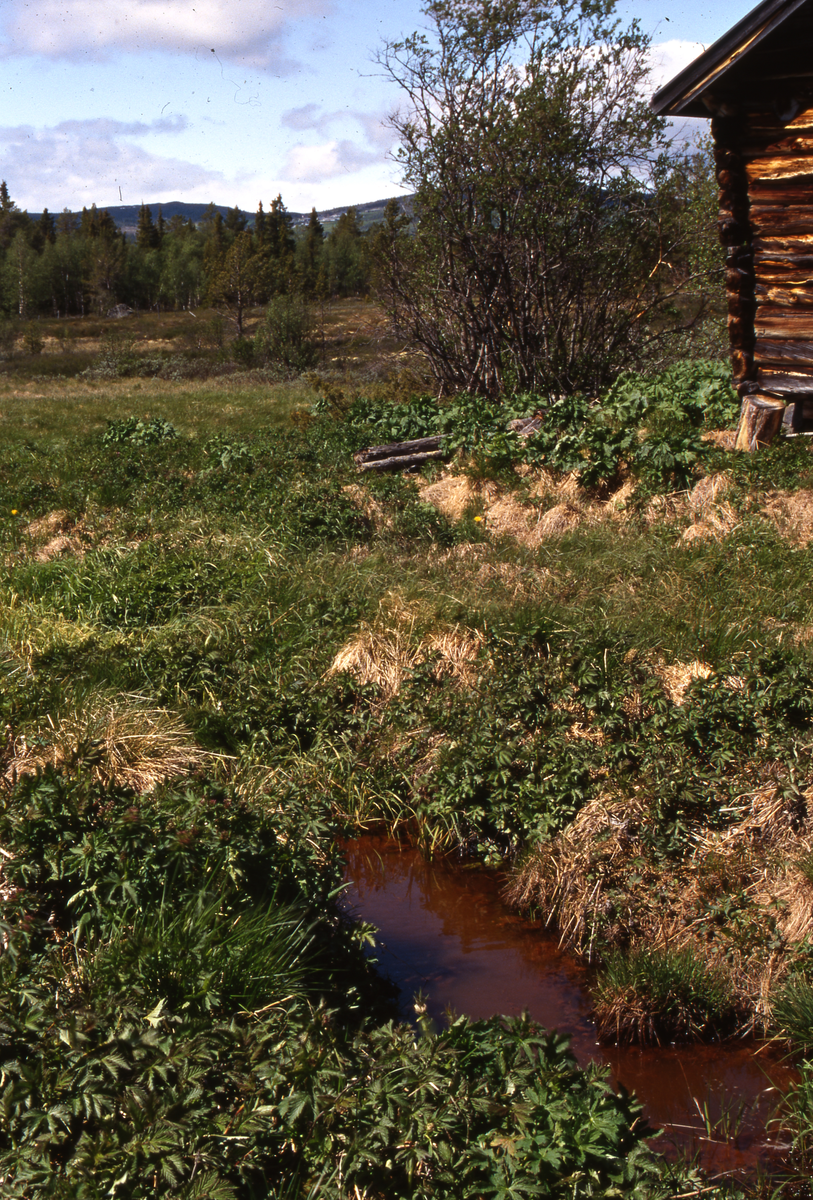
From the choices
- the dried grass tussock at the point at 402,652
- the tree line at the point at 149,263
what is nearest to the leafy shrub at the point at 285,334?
the tree line at the point at 149,263

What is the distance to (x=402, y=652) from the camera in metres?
5.82

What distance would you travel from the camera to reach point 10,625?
5.79m

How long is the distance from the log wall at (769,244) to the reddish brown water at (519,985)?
579 centimetres

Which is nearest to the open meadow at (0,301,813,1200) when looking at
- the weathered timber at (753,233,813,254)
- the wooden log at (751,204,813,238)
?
the weathered timber at (753,233,813,254)

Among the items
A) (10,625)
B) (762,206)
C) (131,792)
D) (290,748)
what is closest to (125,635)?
(10,625)

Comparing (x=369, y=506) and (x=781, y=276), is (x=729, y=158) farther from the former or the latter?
(x=369, y=506)

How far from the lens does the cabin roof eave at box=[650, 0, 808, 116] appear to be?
23.3 ft

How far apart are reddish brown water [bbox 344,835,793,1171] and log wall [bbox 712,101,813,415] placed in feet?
19.0

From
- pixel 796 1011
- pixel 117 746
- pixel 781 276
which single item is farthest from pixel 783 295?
pixel 117 746

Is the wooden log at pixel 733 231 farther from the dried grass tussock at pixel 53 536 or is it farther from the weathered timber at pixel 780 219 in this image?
the dried grass tussock at pixel 53 536

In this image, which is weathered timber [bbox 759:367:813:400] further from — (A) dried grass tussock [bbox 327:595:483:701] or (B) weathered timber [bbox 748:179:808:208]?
(A) dried grass tussock [bbox 327:595:483:701]

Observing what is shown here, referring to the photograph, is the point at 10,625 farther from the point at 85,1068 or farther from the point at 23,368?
the point at 23,368

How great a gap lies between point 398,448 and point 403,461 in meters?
0.17

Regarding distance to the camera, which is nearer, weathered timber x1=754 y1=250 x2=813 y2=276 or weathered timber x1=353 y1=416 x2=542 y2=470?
weathered timber x1=754 y1=250 x2=813 y2=276
